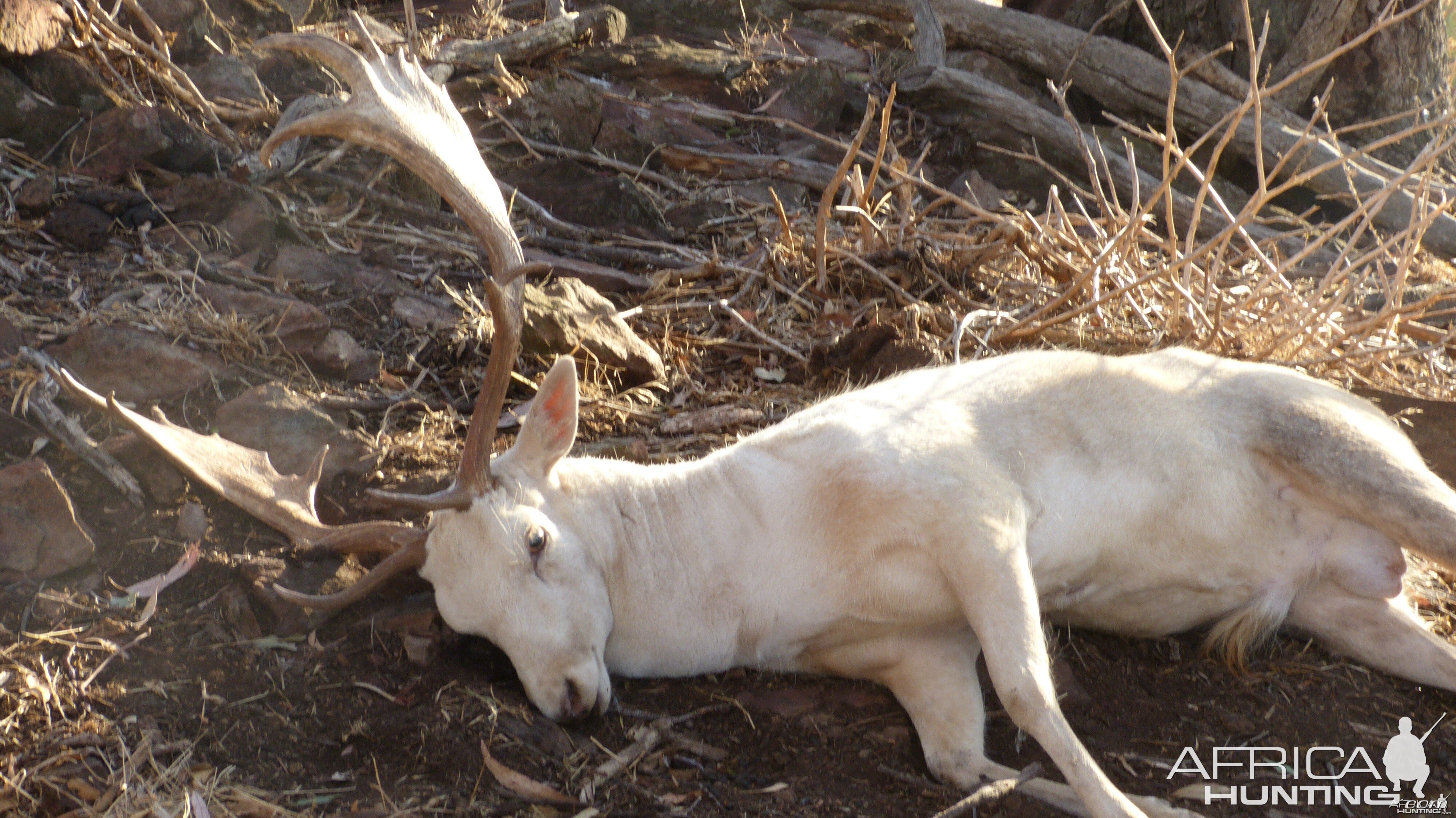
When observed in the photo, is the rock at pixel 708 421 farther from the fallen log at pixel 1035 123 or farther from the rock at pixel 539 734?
the fallen log at pixel 1035 123

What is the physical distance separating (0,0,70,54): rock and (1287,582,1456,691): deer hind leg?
243 inches

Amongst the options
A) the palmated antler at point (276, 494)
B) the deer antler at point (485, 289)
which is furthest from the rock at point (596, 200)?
the palmated antler at point (276, 494)

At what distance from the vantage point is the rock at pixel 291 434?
13.0 ft

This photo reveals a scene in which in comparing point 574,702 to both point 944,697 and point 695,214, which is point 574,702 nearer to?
point 944,697

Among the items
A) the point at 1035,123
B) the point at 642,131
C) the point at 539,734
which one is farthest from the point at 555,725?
the point at 1035,123

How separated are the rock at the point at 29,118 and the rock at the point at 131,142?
0.36 ft

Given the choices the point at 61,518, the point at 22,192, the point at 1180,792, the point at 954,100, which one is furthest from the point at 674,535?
the point at 954,100

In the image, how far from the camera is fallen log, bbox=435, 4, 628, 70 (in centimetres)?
740

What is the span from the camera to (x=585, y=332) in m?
4.66

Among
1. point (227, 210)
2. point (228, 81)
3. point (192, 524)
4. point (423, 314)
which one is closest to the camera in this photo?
point (192, 524)

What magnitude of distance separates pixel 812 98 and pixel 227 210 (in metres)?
4.22

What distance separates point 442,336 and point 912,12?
529 centimetres

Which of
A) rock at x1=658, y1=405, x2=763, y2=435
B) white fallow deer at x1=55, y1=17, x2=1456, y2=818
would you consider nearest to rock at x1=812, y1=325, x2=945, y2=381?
rock at x1=658, y1=405, x2=763, y2=435

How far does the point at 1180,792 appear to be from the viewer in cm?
286
